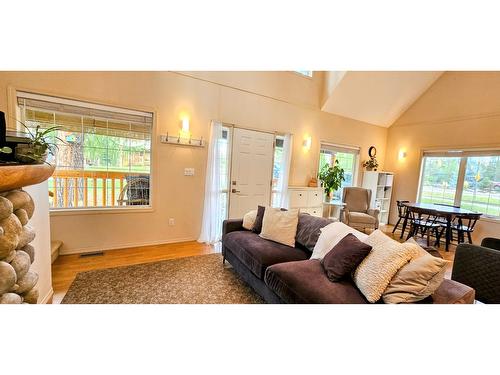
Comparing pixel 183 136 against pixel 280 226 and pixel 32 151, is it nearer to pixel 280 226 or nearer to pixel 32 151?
pixel 280 226

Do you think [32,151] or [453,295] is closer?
[32,151]

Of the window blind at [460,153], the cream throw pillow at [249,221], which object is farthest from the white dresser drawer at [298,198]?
the window blind at [460,153]

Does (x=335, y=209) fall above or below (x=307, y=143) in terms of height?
below

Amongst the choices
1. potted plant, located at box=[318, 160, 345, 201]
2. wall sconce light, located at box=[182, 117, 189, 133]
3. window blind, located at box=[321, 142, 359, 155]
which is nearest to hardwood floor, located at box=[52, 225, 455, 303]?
wall sconce light, located at box=[182, 117, 189, 133]

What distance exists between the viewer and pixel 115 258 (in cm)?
290

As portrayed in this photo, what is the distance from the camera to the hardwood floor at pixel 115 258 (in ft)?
7.59

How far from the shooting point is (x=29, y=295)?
137 centimetres

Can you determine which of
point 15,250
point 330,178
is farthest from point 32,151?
point 330,178

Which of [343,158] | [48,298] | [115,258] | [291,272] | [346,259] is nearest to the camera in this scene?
[346,259]

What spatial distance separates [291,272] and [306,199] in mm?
3112

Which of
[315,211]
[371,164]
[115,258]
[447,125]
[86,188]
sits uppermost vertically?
[447,125]

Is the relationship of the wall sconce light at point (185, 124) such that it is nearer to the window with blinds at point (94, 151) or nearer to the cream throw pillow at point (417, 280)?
the window with blinds at point (94, 151)
